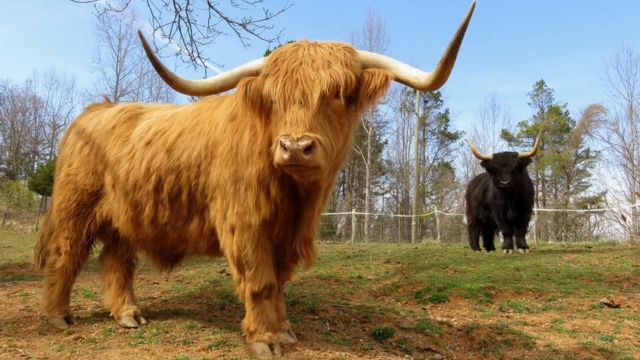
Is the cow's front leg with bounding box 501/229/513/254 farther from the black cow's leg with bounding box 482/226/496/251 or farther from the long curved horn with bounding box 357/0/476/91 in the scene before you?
the long curved horn with bounding box 357/0/476/91

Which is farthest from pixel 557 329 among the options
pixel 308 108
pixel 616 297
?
pixel 308 108

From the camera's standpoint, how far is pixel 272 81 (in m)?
3.19

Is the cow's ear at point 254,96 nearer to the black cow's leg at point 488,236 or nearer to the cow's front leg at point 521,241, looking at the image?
the cow's front leg at point 521,241

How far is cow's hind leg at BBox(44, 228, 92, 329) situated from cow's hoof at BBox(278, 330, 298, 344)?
6.62 ft

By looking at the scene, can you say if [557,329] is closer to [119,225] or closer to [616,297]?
[616,297]

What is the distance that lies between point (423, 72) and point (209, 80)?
155 cm

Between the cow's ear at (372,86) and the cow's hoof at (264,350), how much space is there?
5.79 ft

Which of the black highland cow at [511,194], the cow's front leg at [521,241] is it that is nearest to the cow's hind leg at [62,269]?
the black highland cow at [511,194]

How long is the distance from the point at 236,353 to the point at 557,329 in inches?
124

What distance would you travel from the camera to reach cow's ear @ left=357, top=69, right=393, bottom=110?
335 centimetres

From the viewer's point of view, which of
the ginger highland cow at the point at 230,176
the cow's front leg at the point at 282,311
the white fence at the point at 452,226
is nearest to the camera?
the ginger highland cow at the point at 230,176

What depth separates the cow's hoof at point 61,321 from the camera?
13.7ft

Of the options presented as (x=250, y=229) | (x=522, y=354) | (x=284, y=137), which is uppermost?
(x=284, y=137)

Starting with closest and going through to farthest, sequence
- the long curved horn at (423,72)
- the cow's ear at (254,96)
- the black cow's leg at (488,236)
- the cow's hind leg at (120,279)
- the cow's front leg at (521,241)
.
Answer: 1. the long curved horn at (423,72)
2. the cow's ear at (254,96)
3. the cow's hind leg at (120,279)
4. the cow's front leg at (521,241)
5. the black cow's leg at (488,236)
